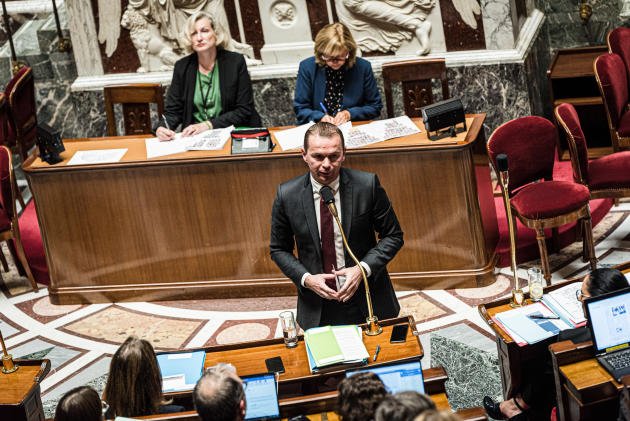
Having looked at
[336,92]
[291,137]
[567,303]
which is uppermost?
[336,92]

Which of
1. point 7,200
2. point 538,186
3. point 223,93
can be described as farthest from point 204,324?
point 538,186

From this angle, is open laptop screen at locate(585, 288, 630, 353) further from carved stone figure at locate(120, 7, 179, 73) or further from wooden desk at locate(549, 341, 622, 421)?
carved stone figure at locate(120, 7, 179, 73)

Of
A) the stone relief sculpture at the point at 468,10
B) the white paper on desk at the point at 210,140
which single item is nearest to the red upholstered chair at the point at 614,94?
the stone relief sculpture at the point at 468,10

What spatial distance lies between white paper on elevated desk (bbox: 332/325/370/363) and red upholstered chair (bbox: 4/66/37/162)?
5.03 m

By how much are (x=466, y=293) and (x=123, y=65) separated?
416 centimetres

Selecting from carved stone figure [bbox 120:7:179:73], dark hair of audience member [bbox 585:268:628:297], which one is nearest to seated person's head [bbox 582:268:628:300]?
dark hair of audience member [bbox 585:268:628:297]

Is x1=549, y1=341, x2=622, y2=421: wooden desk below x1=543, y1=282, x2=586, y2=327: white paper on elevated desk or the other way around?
below

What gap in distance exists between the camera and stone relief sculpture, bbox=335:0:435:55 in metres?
8.01

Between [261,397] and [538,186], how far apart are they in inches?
119

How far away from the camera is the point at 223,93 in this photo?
259 inches

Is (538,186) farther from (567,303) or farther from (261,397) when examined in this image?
(261,397)

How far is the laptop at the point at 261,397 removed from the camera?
3773 millimetres

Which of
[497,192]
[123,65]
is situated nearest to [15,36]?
[123,65]

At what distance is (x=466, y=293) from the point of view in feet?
20.3
